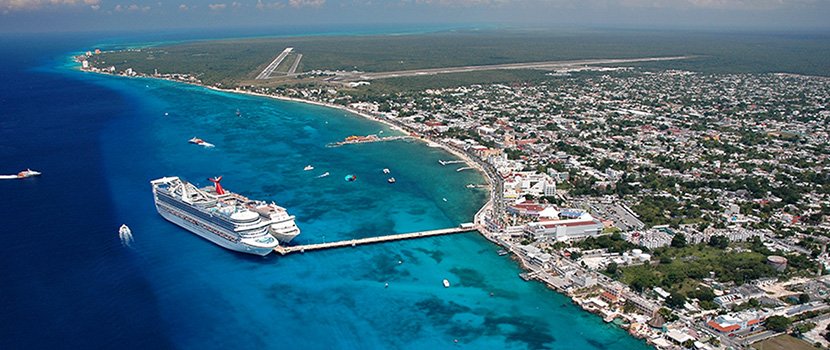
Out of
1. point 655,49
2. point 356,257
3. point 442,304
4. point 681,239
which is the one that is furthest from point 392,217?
point 655,49

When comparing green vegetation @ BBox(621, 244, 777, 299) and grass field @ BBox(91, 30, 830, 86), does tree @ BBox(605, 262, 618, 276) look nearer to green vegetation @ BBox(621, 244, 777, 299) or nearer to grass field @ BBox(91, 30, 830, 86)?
green vegetation @ BBox(621, 244, 777, 299)

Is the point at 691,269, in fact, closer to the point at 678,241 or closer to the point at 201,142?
the point at 678,241

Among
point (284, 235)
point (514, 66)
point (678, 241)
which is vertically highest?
point (514, 66)

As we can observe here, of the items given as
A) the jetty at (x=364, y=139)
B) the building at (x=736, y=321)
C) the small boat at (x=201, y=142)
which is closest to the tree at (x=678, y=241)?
the building at (x=736, y=321)

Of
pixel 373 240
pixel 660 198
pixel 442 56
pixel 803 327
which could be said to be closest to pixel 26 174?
Answer: pixel 373 240

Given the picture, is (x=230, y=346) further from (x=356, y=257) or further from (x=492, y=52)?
(x=492, y=52)
